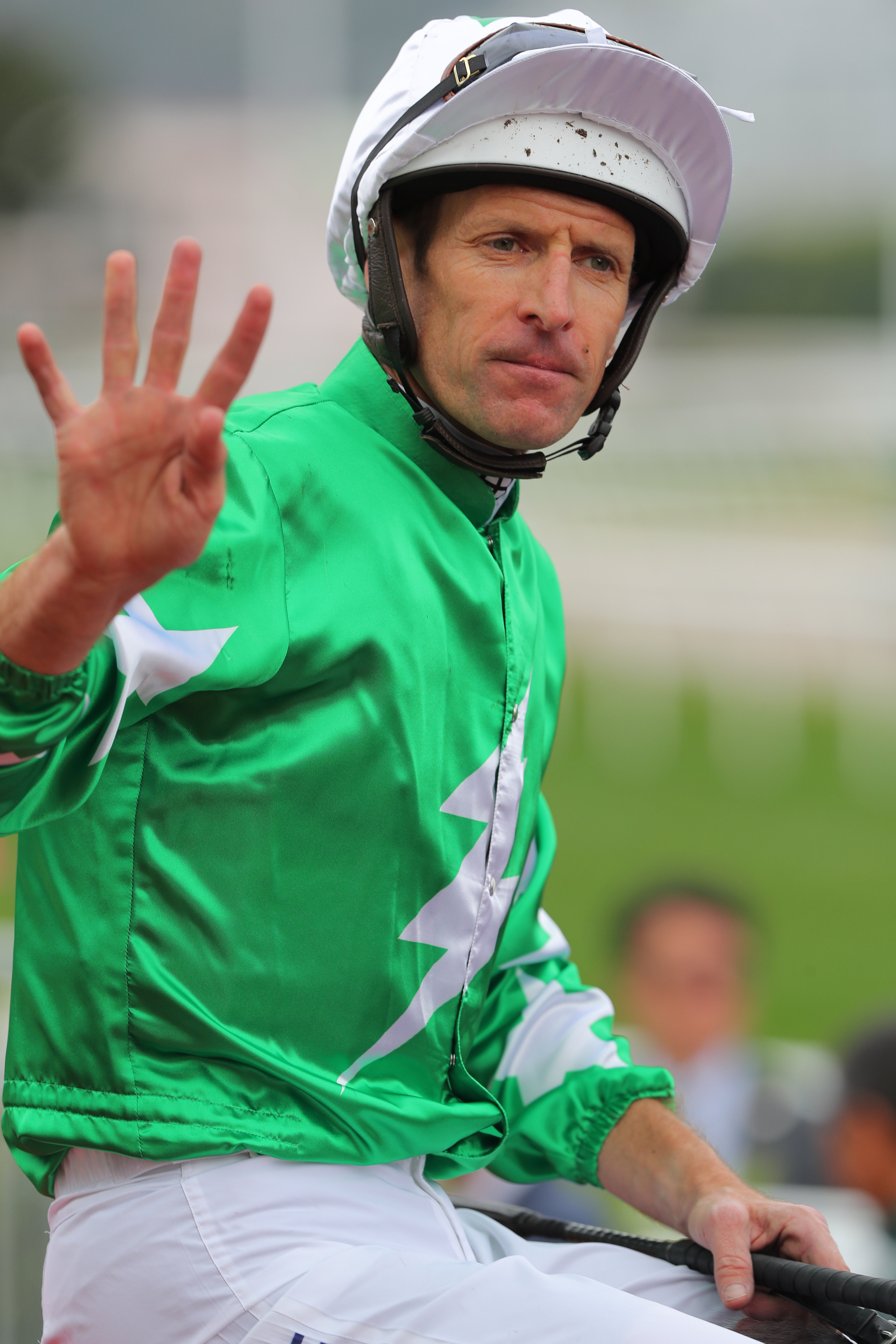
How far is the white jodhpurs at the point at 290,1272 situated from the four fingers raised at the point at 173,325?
35.7 inches

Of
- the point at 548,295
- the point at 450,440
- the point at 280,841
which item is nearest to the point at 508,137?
the point at 548,295

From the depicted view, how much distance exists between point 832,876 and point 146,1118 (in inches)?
452

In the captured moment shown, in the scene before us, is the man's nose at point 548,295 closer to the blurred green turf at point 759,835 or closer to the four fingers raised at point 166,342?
the four fingers raised at point 166,342

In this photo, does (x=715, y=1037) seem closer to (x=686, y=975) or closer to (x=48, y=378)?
(x=686, y=975)

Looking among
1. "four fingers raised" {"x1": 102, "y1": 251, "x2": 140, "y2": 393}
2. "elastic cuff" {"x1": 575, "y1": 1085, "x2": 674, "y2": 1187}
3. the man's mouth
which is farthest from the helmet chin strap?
"elastic cuff" {"x1": 575, "y1": 1085, "x2": 674, "y2": 1187}

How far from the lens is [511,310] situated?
6.46ft

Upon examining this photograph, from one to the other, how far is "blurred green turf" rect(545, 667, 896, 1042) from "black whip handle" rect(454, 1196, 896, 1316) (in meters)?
7.09

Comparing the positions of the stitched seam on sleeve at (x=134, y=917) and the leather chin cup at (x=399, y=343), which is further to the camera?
the leather chin cup at (x=399, y=343)

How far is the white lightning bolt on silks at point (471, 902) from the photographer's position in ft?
6.19

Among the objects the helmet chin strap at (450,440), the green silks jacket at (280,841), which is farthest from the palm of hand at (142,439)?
the helmet chin strap at (450,440)

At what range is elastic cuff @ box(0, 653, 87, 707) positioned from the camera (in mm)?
1392

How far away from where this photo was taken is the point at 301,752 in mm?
1750

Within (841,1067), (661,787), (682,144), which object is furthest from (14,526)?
(682,144)

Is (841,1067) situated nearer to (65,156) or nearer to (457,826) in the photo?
(457,826)
